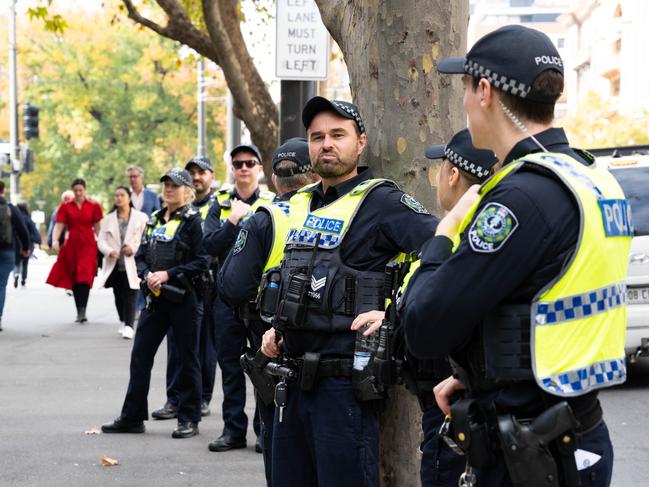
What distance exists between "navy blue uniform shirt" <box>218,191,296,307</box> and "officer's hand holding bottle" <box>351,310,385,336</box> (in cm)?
118

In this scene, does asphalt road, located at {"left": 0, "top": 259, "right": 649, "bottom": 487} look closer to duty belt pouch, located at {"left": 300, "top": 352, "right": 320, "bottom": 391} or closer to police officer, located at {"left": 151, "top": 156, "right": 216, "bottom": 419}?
police officer, located at {"left": 151, "top": 156, "right": 216, "bottom": 419}

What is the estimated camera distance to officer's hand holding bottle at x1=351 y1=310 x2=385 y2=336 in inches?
163

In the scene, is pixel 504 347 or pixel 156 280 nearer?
pixel 504 347

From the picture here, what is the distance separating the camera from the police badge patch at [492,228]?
273cm

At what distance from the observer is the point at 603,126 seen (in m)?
44.0

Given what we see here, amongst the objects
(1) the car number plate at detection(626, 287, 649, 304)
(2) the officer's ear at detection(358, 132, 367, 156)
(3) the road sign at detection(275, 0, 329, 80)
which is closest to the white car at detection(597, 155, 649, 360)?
(1) the car number plate at detection(626, 287, 649, 304)

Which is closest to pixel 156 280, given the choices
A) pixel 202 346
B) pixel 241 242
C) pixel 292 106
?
pixel 202 346

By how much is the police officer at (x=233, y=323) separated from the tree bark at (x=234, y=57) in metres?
5.82

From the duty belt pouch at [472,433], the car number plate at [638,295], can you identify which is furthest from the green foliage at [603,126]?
the duty belt pouch at [472,433]

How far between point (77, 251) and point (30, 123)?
67.5ft

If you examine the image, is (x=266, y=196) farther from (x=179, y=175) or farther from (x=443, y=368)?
(x=443, y=368)

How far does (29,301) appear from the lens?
2056 centimetres

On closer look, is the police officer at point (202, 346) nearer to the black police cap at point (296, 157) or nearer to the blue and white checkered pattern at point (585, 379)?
the black police cap at point (296, 157)

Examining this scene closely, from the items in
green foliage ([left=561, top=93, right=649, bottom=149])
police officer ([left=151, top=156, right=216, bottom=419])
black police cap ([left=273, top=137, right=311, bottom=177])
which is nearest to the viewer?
black police cap ([left=273, top=137, right=311, bottom=177])
